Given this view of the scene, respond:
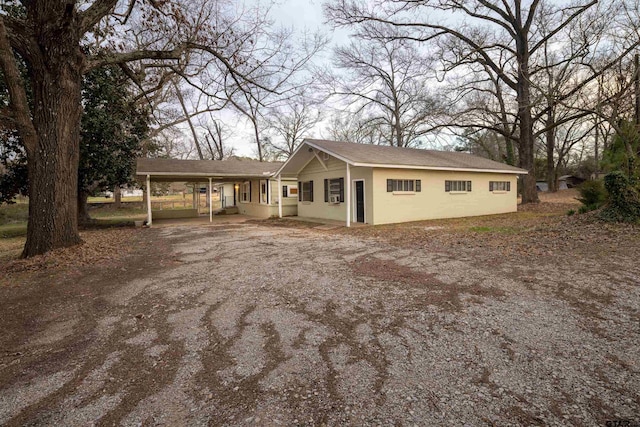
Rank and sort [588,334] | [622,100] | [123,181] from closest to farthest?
[588,334] < [622,100] < [123,181]

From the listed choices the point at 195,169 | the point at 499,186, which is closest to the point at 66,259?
the point at 195,169

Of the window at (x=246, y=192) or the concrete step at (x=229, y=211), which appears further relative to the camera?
the concrete step at (x=229, y=211)

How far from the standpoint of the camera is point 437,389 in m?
2.29

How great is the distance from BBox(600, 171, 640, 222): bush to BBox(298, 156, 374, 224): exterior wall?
7.06 metres

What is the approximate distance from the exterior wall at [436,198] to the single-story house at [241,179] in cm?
625

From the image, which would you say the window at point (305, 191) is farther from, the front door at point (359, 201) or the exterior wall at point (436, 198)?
the exterior wall at point (436, 198)

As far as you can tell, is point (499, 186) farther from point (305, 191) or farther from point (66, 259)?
point (66, 259)

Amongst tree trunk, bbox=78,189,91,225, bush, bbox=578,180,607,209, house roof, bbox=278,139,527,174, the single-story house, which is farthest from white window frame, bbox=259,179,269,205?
bush, bbox=578,180,607,209

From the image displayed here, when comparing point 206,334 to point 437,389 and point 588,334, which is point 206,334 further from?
point 588,334

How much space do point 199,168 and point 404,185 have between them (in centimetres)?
1050

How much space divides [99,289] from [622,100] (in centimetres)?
1449

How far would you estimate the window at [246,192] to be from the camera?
2162cm

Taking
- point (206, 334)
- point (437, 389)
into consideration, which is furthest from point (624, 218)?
point (206, 334)

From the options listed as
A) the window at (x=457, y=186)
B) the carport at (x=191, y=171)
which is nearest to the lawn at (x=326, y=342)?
the window at (x=457, y=186)
